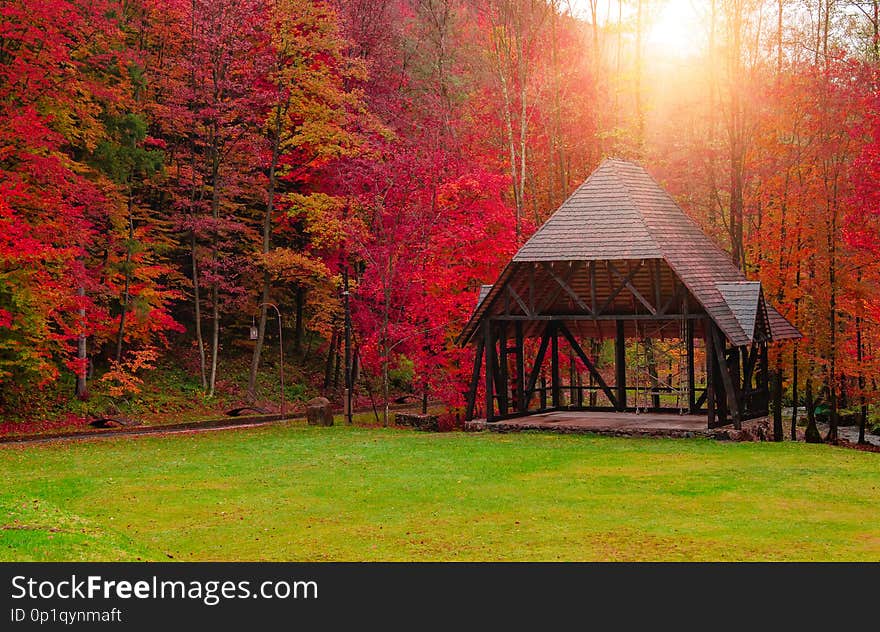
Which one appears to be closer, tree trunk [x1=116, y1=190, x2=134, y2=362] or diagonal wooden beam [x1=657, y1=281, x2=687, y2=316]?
diagonal wooden beam [x1=657, y1=281, x2=687, y2=316]

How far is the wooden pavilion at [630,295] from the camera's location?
2219 cm

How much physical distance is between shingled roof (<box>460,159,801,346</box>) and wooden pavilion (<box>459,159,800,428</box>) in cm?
3

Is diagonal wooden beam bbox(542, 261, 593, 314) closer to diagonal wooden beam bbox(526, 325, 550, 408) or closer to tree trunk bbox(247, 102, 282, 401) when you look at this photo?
diagonal wooden beam bbox(526, 325, 550, 408)

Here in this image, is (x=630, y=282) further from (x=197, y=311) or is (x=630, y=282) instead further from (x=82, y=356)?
(x=82, y=356)

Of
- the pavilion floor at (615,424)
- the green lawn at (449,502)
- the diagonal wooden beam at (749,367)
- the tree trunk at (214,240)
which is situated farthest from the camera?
the tree trunk at (214,240)

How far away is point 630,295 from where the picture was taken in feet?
83.6

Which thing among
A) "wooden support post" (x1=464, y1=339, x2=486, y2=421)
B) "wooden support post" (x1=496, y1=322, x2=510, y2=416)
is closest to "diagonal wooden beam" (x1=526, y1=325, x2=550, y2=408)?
"wooden support post" (x1=496, y1=322, x2=510, y2=416)

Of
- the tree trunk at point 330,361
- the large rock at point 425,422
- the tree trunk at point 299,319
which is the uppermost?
the tree trunk at point 299,319

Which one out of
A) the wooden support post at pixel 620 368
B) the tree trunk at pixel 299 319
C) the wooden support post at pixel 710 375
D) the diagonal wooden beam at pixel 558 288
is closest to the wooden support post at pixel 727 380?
the wooden support post at pixel 710 375

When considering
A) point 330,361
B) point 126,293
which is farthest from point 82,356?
Answer: point 330,361

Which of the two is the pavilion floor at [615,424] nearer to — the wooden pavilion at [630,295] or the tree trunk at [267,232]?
the wooden pavilion at [630,295]

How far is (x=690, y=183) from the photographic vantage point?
129 feet

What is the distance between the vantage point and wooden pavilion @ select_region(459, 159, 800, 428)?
72.8 ft

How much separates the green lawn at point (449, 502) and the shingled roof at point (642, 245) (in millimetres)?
3430
